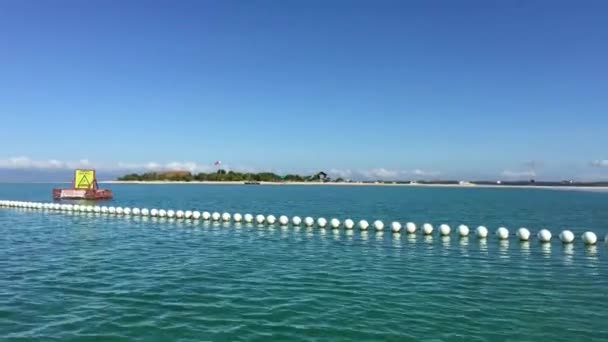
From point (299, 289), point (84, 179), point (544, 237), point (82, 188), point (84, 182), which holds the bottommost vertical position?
point (299, 289)

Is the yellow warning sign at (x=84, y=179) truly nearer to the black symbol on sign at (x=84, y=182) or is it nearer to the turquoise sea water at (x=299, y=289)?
the black symbol on sign at (x=84, y=182)

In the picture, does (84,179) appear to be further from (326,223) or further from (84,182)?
(326,223)

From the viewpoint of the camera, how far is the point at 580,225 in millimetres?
36969

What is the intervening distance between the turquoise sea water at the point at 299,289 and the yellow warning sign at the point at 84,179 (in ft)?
126

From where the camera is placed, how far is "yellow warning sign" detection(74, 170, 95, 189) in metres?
63.0

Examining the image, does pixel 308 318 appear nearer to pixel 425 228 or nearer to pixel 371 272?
pixel 371 272

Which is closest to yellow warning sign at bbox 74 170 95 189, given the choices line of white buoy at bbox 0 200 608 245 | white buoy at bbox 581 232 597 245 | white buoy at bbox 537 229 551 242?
line of white buoy at bbox 0 200 608 245

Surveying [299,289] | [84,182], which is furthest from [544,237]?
[84,182]

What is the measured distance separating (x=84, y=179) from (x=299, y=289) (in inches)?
2279

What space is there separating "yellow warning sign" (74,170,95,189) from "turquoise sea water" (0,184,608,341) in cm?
3833

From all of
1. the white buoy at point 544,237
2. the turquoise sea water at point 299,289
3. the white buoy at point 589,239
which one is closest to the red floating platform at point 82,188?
the turquoise sea water at point 299,289

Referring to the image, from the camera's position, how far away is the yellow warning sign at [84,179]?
62969mm

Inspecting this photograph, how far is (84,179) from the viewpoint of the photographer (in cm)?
6356

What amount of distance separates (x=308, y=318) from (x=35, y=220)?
3443cm
